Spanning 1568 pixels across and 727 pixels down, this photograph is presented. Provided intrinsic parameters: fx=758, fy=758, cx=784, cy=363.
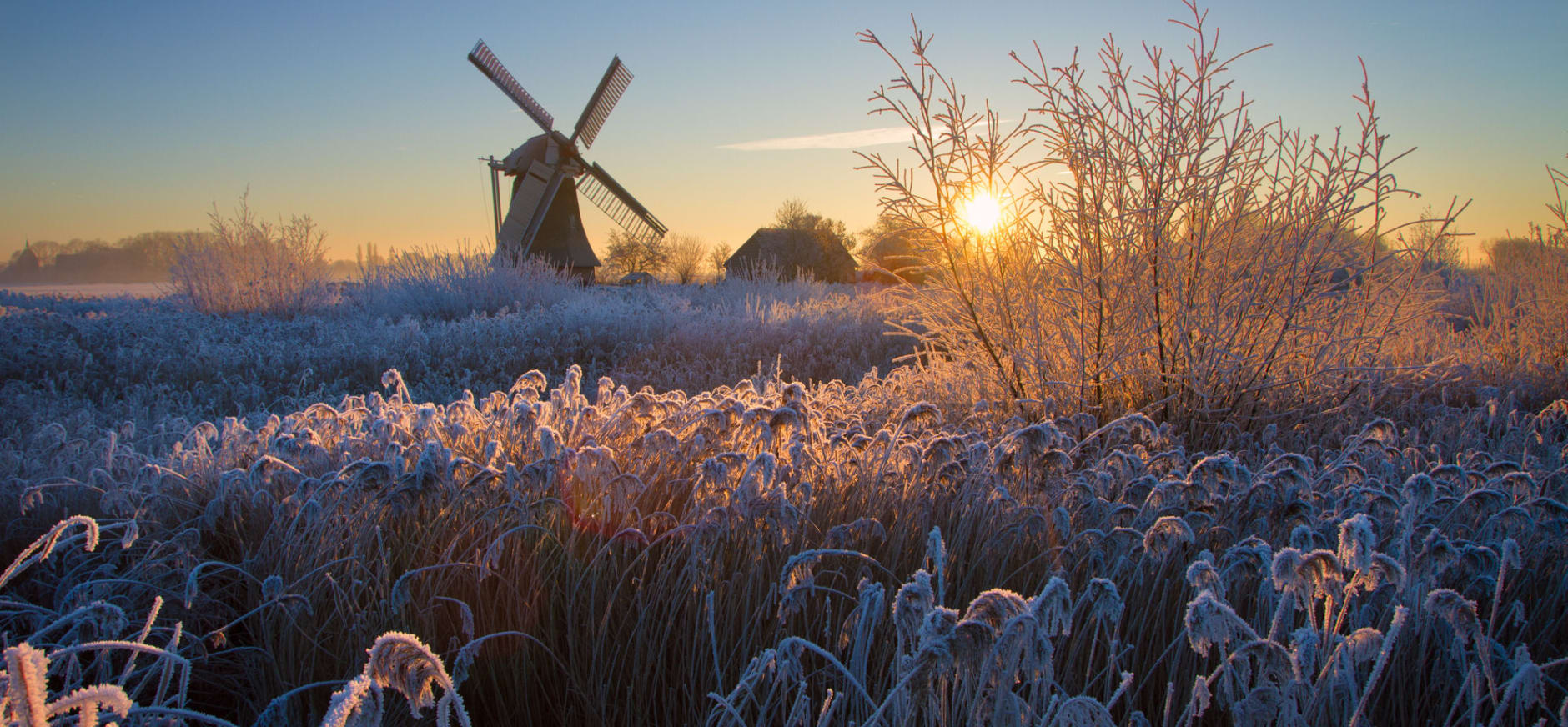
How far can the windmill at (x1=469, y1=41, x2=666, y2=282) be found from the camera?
2614cm

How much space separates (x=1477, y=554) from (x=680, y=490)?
215 cm

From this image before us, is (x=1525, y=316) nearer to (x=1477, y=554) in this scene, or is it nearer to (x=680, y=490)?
(x=1477, y=554)

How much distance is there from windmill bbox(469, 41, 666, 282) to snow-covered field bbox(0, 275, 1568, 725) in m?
23.8

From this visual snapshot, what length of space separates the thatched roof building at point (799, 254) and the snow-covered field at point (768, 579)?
3095 centimetres

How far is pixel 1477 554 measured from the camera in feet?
5.66

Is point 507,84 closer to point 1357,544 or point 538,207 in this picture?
point 538,207

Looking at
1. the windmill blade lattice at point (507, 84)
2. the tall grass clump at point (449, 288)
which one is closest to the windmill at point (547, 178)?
the windmill blade lattice at point (507, 84)

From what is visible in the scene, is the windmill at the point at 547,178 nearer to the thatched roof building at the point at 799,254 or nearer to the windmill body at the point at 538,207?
the windmill body at the point at 538,207

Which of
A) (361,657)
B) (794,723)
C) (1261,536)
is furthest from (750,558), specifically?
(1261,536)

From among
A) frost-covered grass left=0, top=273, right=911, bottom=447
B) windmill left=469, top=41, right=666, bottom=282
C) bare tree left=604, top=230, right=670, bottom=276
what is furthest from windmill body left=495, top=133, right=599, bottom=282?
bare tree left=604, top=230, right=670, bottom=276

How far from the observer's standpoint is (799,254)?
34.5m

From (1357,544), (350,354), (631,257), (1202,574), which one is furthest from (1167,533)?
(631,257)

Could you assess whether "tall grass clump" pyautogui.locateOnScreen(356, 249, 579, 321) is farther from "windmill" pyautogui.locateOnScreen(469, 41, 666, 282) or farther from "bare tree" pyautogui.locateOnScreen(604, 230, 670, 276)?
"bare tree" pyautogui.locateOnScreen(604, 230, 670, 276)

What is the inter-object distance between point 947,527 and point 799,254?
107 feet
